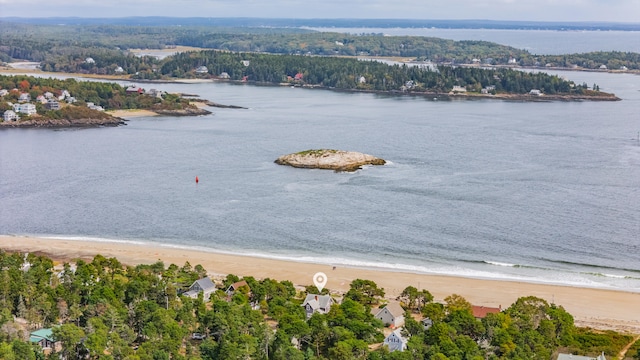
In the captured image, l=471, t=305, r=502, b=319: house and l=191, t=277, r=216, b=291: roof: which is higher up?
Result: l=471, t=305, r=502, b=319: house

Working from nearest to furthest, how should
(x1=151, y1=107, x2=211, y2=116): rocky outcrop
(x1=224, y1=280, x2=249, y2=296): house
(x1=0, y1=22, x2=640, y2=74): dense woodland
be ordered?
1. (x1=224, y1=280, x2=249, y2=296): house
2. (x1=151, y1=107, x2=211, y2=116): rocky outcrop
3. (x1=0, y1=22, x2=640, y2=74): dense woodland

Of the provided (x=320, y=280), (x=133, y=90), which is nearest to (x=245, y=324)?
(x=320, y=280)

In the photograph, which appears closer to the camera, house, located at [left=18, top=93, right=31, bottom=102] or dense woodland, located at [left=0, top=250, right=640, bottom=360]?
dense woodland, located at [left=0, top=250, right=640, bottom=360]

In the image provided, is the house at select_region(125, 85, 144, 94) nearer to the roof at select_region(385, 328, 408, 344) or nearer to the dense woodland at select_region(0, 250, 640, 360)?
the dense woodland at select_region(0, 250, 640, 360)

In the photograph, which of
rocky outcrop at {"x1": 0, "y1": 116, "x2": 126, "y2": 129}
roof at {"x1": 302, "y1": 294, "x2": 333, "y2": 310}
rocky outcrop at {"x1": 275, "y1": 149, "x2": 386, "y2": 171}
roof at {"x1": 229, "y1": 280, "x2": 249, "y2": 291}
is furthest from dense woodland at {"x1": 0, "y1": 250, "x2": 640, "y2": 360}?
rocky outcrop at {"x1": 0, "y1": 116, "x2": 126, "y2": 129}

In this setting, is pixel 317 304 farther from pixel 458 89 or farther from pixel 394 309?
pixel 458 89

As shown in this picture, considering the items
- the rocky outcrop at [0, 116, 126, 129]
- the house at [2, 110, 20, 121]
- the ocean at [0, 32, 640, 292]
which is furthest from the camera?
the house at [2, 110, 20, 121]
